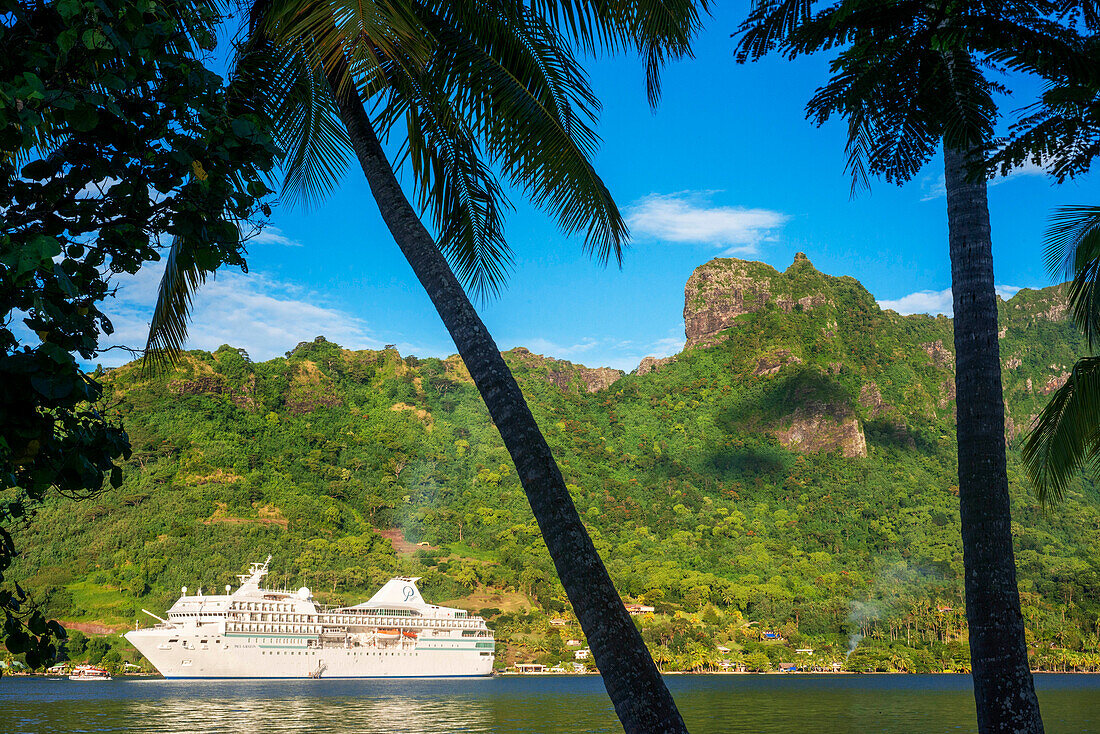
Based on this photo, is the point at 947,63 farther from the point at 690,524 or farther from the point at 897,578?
the point at 690,524

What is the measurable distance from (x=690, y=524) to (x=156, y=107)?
96.6 m

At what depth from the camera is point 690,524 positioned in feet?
312

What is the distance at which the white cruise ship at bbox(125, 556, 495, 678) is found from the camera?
5969cm

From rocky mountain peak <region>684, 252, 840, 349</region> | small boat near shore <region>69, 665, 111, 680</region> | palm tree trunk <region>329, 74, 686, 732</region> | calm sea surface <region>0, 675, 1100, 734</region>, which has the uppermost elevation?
rocky mountain peak <region>684, 252, 840, 349</region>

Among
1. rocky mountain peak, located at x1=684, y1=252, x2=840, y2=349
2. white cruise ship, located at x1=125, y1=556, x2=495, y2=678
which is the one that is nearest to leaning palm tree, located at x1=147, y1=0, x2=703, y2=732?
white cruise ship, located at x1=125, y1=556, x2=495, y2=678

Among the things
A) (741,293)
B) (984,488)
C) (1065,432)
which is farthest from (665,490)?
(984,488)

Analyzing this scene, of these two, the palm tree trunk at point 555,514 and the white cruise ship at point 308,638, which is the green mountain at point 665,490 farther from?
the palm tree trunk at point 555,514

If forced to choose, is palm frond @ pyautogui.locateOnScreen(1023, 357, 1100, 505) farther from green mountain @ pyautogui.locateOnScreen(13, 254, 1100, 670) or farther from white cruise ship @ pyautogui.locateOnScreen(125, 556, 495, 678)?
white cruise ship @ pyautogui.locateOnScreen(125, 556, 495, 678)

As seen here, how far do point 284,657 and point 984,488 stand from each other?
66.2m

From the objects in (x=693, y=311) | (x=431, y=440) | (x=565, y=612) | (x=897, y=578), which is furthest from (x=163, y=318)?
(x=693, y=311)

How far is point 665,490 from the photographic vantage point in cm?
10075

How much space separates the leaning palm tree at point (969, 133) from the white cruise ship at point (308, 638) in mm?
63754

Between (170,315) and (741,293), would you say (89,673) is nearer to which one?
(170,315)

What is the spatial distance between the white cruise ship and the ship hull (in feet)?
0.24
